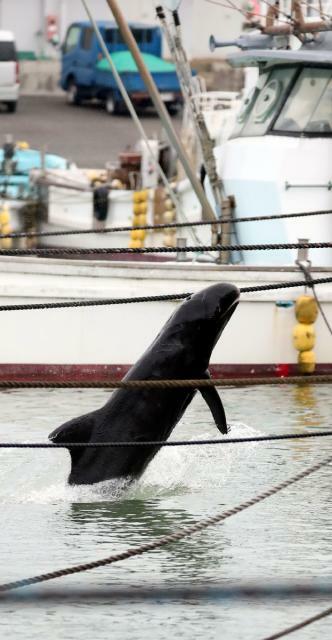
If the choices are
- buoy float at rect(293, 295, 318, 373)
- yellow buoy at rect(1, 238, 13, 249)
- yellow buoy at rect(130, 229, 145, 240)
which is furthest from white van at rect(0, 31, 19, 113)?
buoy float at rect(293, 295, 318, 373)

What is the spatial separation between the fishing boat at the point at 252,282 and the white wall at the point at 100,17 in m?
32.9

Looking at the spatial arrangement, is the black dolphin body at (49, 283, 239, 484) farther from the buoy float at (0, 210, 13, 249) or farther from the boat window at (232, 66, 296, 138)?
the buoy float at (0, 210, 13, 249)

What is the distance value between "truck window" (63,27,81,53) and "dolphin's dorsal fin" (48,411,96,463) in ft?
127

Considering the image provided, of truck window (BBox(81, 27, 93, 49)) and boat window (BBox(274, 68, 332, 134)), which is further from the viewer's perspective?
truck window (BBox(81, 27, 93, 49))

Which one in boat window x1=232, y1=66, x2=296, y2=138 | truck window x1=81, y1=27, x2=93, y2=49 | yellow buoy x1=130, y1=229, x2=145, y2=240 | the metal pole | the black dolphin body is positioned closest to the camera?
the black dolphin body

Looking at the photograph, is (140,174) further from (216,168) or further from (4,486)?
(4,486)

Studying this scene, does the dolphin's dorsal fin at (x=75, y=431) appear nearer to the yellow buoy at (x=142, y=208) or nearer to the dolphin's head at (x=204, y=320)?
the dolphin's head at (x=204, y=320)

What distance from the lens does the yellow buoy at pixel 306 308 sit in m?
19.2

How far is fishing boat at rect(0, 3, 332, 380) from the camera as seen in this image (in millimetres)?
18969

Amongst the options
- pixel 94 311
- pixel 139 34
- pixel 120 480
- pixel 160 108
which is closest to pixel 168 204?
pixel 160 108

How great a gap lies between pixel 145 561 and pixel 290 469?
323cm

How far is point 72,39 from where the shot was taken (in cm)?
5100

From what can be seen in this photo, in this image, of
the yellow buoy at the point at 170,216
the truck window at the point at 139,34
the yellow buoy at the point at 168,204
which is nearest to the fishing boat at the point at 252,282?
the yellow buoy at the point at 170,216

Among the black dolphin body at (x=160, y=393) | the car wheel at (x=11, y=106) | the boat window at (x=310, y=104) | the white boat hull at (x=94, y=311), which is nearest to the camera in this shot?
the black dolphin body at (x=160, y=393)
